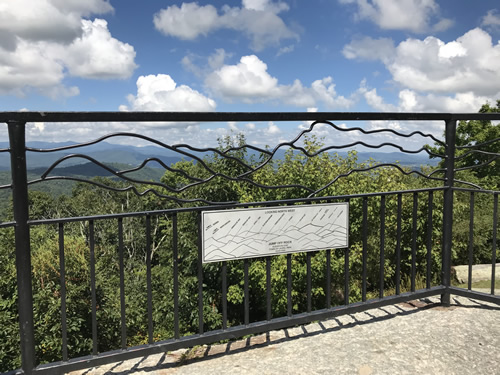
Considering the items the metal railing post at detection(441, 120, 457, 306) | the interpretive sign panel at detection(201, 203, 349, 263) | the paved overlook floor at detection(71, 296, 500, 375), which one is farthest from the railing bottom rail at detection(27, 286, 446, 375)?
the interpretive sign panel at detection(201, 203, 349, 263)

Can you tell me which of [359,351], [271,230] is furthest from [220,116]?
[359,351]

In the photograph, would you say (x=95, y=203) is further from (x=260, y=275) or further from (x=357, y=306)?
(x=357, y=306)

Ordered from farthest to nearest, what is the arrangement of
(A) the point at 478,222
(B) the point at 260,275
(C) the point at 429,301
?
(A) the point at 478,222 < (B) the point at 260,275 < (C) the point at 429,301

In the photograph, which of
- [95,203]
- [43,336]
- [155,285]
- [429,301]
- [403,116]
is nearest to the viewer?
[403,116]

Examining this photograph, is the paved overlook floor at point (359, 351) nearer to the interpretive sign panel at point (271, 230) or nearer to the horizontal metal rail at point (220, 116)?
the interpretive sign panel at point (271, 230)

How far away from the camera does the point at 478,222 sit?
1858cm

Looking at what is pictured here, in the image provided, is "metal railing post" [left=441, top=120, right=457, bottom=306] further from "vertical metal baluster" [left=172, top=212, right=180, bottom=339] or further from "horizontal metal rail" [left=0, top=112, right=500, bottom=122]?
"vertical metal baluster" [left=172, top=212, right=180, bottom=339]

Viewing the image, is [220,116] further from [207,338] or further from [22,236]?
[207,338]

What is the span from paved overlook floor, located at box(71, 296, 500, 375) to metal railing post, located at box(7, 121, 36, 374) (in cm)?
41

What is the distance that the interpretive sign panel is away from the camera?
2703 mm

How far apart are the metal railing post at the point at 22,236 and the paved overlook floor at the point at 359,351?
16.0 inches

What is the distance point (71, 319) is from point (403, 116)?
1591cm

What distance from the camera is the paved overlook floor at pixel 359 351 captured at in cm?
251

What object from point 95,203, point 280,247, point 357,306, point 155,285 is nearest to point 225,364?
point 280,247
